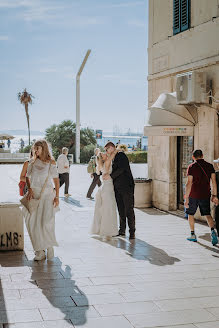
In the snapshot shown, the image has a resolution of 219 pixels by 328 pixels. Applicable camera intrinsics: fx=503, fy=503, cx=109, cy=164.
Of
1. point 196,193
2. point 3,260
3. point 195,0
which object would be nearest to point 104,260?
point 3,260

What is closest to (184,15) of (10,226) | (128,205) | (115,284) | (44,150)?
(128,205)

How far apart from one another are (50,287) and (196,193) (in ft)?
12.2

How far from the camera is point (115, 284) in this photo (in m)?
6.40

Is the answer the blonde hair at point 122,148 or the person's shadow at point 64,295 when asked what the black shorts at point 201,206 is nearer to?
the blonde hair at point 122,148

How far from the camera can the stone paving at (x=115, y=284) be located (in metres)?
5.14

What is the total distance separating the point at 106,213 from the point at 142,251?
4.20ft

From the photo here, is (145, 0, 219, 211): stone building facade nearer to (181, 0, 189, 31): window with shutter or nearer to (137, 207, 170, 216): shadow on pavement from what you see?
(181, 0, 189, 31): window with shutter

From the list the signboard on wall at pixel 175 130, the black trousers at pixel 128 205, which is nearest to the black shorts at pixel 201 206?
the black trousers at pixel 128 205

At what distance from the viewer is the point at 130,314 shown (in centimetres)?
527

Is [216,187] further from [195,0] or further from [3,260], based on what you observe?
[195,0]

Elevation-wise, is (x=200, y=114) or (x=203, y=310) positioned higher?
(x=200, y=114)

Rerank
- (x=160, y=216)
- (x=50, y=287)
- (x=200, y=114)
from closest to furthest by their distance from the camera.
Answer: (x=50, y=287) < (x=200, y=114) < (x=160, y=216)

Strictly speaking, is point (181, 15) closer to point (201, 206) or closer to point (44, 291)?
point (201, 206)

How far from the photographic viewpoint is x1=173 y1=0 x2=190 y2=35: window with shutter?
11.8 m
